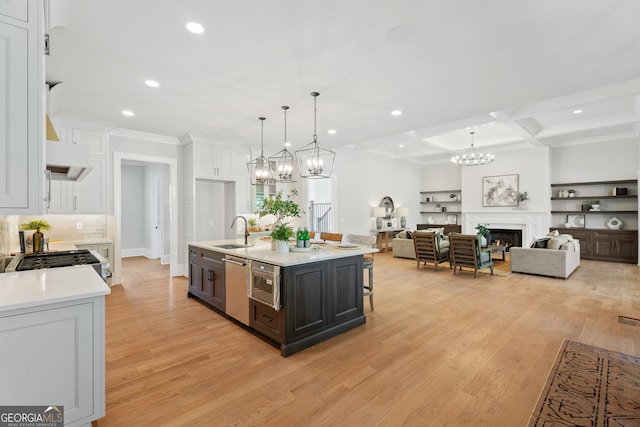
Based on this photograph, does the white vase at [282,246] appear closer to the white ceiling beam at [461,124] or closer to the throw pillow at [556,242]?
the white ceiling beam at [461,124]

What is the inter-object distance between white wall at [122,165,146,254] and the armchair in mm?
8459

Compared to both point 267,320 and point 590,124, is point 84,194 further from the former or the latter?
point 590,124

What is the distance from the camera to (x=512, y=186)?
9102mm

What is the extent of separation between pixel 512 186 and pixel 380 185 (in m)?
3.88

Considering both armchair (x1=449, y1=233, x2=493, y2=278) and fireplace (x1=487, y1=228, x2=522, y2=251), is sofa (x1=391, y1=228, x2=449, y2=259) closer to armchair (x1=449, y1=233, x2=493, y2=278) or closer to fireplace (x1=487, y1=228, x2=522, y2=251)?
armchair (x1=449, y1=233, x2=493, y2=278)

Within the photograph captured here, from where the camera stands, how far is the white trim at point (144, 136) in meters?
5.64

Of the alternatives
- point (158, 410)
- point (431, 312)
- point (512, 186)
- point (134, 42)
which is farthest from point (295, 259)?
point (512, 186)

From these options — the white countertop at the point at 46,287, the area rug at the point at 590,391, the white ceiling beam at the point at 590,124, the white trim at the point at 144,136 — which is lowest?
the area rug at the point at 590,391

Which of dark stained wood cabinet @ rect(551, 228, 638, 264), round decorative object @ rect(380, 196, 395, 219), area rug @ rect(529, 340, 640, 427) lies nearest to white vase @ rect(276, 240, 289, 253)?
area rug @ rect(529, 340, 640, 427)

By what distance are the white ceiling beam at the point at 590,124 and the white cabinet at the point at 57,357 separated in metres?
9.48

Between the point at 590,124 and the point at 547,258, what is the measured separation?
3.70m

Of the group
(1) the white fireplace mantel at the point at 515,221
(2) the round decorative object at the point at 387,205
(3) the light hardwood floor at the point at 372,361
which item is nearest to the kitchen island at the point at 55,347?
(3) the light hardwood floor at the point at 372,361

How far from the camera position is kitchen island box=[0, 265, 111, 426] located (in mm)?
1561

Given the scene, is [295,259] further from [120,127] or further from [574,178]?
[574,178]
